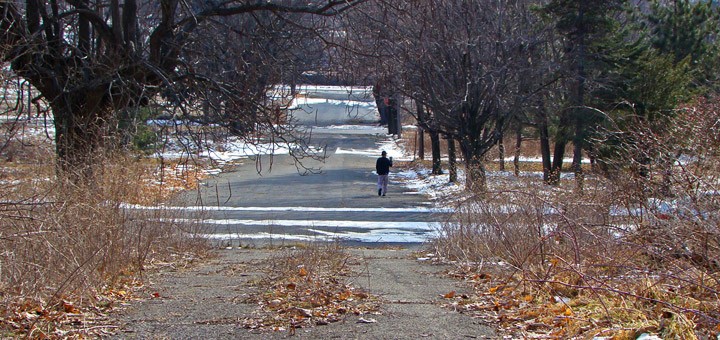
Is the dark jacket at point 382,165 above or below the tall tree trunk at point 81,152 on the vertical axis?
below

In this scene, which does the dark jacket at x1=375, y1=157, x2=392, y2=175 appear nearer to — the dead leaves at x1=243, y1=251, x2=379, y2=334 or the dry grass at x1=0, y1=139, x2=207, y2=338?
the dry grass at x1=0, y1=139, x2=207, y2=338

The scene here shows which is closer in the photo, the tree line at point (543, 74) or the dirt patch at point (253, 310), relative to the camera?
the dirt patch at point (253, 310)

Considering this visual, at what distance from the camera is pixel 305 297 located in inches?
290

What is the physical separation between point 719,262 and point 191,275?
6.63m

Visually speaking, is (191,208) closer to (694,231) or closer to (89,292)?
(89,292)

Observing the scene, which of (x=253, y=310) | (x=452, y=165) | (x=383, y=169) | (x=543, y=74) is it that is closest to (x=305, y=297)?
(x=253, y=310)

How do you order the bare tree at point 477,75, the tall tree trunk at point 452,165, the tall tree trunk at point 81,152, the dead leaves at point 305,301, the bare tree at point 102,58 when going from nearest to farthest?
the dead leaves at point 305,301, the tall tree trunk at point 81,152, the bare tree at point 102,58, the tall tree trunk at point 452,165, the bare tree at point 477,75

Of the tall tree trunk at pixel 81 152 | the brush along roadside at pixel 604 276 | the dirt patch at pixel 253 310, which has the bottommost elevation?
the dirt patch at pixel 253 310

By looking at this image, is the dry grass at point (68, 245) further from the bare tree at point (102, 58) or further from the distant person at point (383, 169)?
the distant person at point (383, 169)

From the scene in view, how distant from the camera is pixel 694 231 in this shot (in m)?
5.49

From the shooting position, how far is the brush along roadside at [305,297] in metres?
6.57

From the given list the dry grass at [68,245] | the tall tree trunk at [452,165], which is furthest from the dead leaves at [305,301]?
the tall tree trunk at [452,165]

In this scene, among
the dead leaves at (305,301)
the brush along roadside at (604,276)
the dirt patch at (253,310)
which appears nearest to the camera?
the brush along roadside at (604,276)

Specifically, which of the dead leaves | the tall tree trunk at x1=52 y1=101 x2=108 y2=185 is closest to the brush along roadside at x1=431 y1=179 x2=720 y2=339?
the dead leaves
